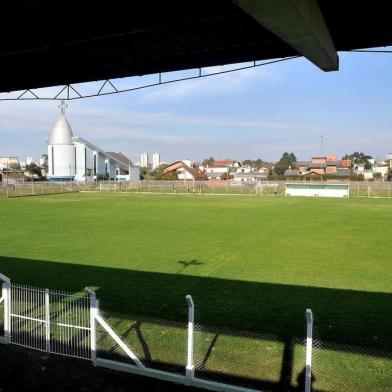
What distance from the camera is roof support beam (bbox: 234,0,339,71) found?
639 cm

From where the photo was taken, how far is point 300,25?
23.7 feet

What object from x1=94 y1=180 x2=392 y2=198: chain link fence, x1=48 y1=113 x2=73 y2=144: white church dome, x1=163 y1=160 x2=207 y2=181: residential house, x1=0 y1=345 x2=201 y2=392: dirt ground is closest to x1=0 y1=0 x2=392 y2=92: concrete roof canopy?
x1=0 y1=345 x2=201 y2=392: dirt ground

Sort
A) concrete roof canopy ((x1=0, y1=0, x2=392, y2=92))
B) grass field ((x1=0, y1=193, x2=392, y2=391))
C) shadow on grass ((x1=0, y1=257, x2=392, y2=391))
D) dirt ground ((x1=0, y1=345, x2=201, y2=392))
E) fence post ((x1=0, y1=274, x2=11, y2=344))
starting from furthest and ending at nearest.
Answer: shadow on grass ((x1=0, y1=257, x2=392, y2=391)), fence post ((x1=0, y1=274, x2=11, y2=344)), grass field ((x1=0, y1=193, x2=392, y2=391)), concrete roof canopy ((x1=0, y1=0, x2=392, y2=92)), dirt ground ((x1=0, y1=345, x2=201, y2=392))

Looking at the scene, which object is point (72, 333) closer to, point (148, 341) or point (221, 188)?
point (148, 341)

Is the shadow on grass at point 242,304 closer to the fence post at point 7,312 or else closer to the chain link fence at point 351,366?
the chain link fence at point 351,366

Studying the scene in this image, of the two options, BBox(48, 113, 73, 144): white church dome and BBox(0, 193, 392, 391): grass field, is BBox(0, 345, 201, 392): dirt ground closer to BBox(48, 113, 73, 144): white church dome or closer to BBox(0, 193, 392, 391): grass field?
BBox(0, 193, 392, 391): grass field

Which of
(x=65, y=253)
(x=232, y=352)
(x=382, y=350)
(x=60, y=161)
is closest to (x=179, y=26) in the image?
(x=232, y=352)

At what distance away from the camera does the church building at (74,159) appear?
120 metres

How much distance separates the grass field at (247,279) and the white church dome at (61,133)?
9469cm

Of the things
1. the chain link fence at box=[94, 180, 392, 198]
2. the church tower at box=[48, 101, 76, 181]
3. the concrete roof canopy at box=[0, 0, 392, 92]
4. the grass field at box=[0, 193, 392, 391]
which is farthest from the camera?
the church tower at box=[48, 101, 76, 181]

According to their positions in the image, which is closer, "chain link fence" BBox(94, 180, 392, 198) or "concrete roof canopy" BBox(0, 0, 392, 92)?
"concrete roof canopy" BBox(0, 0, 392, 92)

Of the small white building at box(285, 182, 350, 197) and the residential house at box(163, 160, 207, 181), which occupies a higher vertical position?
the residential house at box(163, 160, 207, 181)

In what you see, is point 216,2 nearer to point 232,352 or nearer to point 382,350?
point 232,352

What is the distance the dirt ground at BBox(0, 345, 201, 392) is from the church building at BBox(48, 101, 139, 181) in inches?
4445
